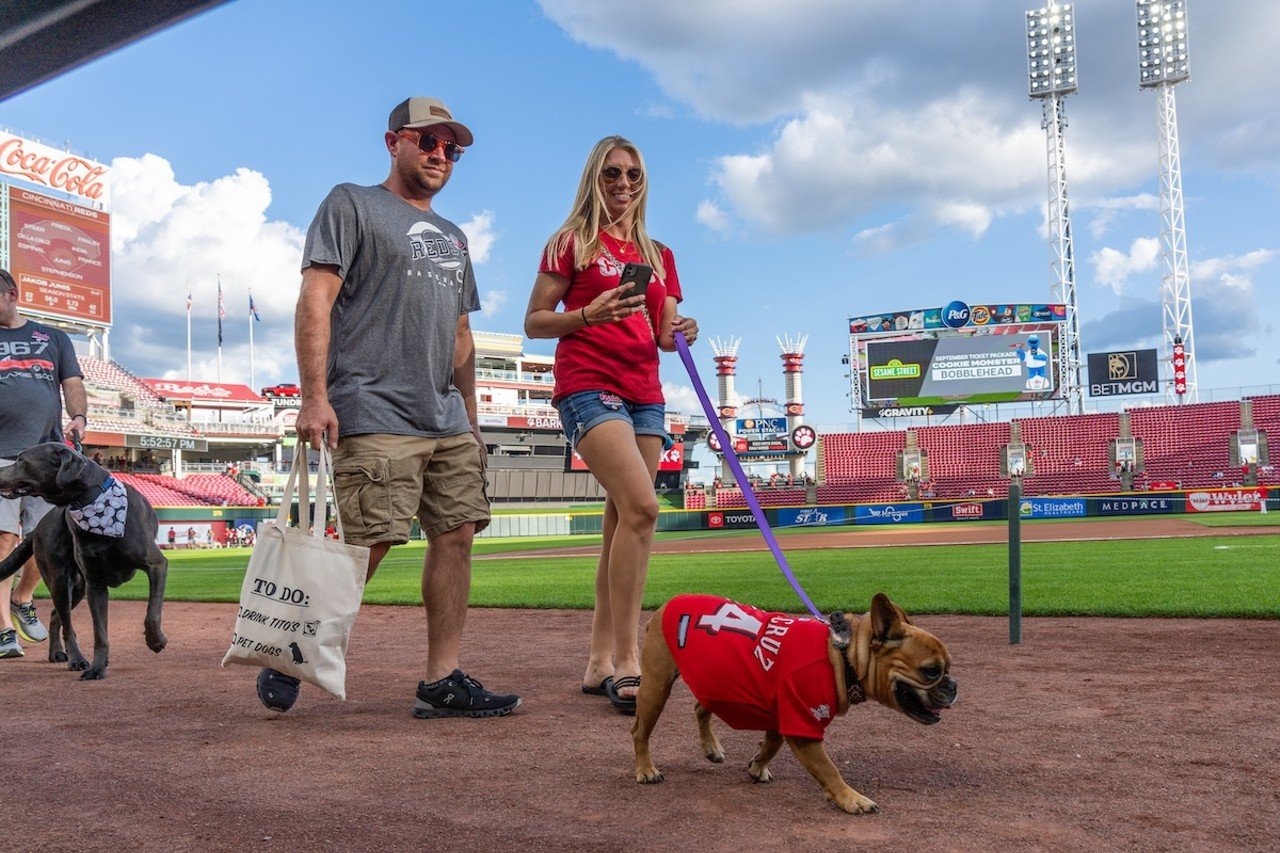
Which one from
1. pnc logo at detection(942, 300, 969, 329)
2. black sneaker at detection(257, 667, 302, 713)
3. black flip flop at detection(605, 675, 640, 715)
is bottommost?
black flip flop at detection(605, 675, 640, 715)

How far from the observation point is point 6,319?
638 centimetres

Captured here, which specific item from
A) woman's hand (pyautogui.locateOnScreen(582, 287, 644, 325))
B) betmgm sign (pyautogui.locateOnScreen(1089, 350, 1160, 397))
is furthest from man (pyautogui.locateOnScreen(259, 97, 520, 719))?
betmgm sign (pyautogui.locateOnScreen(1089, 350, 1160, 397))

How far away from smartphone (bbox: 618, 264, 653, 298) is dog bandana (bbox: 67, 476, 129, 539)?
3413mm

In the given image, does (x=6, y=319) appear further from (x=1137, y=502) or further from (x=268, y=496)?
(x=268, y=496)

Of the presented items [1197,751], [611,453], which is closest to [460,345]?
[611,453]

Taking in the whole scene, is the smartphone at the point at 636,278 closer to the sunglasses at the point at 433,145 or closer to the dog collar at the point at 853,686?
the sunglasses at the point at 433,145

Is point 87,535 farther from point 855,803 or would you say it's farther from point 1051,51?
point 1051,51

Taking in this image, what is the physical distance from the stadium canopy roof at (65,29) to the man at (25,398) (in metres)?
5.41

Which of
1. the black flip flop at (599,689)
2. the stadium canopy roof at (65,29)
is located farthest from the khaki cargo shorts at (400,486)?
the stadium canopy roof at (65,29)

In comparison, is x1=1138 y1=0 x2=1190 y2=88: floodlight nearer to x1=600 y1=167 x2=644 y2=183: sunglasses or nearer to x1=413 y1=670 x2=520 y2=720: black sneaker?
x1=600 y1=167 x2=644 y2=183: sunglasses

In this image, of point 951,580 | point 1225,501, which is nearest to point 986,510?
point 1225,501

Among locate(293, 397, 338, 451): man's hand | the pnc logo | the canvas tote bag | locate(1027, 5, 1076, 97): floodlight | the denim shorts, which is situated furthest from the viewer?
locate(1027, 5, 1076, 97): floodlight

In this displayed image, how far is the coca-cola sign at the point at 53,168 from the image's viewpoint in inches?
1847

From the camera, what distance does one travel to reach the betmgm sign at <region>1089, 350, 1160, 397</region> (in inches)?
2071
